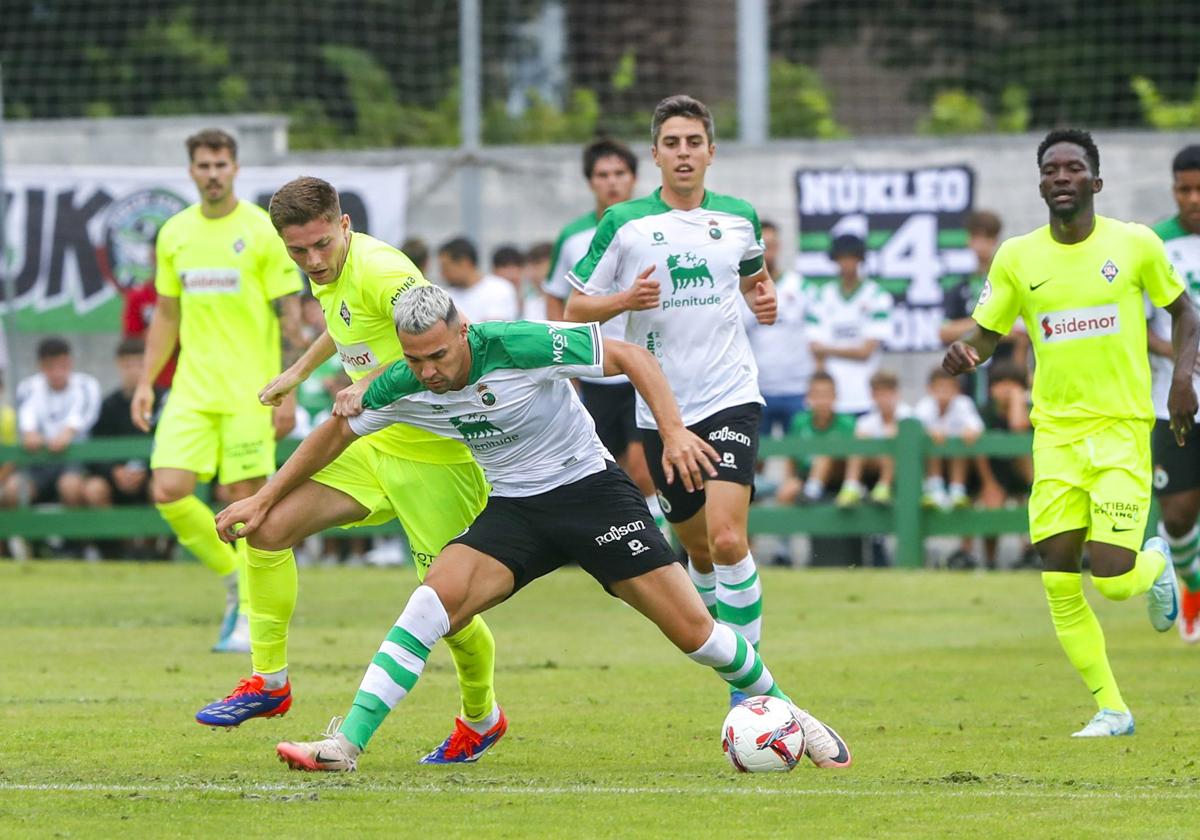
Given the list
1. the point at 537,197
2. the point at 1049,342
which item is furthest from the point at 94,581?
the point at 1049,342

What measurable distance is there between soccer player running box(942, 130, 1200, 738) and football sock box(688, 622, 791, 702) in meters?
1.48

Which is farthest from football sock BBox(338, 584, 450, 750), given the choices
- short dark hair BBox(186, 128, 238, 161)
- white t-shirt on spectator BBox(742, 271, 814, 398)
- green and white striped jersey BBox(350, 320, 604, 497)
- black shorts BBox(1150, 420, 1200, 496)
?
white t-shirt on spectator BBox(742, 271, 814, 398)

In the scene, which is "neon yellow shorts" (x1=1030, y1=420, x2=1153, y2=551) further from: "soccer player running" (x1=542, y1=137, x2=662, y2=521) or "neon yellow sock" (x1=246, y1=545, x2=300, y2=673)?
"soccer player running" (x1=542, y1=137, x2=662, y2=521)

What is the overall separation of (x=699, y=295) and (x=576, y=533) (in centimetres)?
227

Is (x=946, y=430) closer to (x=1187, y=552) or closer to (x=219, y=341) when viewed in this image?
(x=1187, y=552)

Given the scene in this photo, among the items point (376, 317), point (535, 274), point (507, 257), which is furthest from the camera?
point (535, 274)

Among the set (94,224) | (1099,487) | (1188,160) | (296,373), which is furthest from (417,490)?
(94,224)

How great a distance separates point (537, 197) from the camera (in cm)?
1916

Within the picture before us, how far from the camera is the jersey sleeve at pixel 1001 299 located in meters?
8.63

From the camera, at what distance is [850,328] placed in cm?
1680

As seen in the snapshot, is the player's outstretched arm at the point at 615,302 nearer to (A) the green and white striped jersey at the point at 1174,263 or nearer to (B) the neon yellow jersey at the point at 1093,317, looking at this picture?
(B) the neon yellow jersey at the point at 1093,317

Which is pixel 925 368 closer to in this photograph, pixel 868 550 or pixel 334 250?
pixel 868 550

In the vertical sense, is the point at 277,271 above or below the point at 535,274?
above

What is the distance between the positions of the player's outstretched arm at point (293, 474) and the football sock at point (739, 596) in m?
2.12
